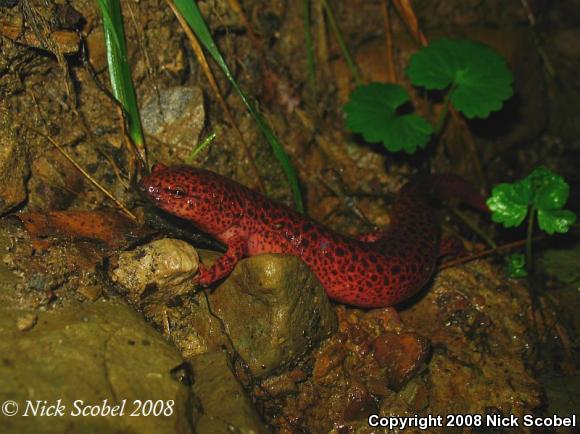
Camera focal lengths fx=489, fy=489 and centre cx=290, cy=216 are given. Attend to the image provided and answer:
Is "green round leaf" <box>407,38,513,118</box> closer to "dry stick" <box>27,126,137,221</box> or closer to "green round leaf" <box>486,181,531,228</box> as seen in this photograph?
"green round leaf" <box>486,181,531,228</box>

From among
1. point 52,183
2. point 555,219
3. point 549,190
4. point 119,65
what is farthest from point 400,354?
point 119,65

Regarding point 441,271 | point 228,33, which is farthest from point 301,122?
point 441,271

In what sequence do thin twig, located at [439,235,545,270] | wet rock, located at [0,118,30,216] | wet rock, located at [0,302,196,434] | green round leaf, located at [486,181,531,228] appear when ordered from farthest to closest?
thin twig, located at [439,235,545,270] → green round leaf, located at [486,181,531,228] → wet rock, located at [0,118,30,216] → wet rock, located at [0,302,196,434]

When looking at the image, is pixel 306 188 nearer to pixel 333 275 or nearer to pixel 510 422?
pixel 333 275

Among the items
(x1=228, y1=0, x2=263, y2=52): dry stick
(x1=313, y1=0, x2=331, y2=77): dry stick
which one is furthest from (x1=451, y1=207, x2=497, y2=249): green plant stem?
(x1=228, y1=0, x2=263, y2=52): dry stick

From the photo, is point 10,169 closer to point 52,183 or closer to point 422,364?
point 52,183

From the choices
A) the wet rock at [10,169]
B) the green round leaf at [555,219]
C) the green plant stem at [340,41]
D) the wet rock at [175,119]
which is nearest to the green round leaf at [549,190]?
the green round leaf at [555,219]
